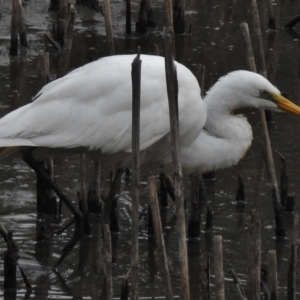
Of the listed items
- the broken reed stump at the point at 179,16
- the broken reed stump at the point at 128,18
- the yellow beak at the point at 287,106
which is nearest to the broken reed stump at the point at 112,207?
the yellow beak at the point at 287,106

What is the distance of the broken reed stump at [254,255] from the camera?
463 cm

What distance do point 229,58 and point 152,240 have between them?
484cm

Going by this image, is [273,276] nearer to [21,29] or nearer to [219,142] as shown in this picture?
[219,142]

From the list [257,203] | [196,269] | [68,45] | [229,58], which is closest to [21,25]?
[229,58]

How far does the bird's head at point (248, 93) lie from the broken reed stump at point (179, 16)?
5.37 meters

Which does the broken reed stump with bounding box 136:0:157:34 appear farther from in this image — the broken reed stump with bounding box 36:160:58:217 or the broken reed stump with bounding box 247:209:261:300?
the broken reed stump with bounding box 247:209:261:300

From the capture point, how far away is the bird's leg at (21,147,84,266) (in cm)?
650

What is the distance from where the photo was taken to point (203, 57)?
448 inches

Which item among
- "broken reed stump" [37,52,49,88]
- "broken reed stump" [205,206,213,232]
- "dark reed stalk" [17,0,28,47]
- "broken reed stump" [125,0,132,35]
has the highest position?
"broken reed stump" [125,0,132,35]

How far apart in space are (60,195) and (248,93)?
136cm

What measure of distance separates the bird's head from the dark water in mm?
921

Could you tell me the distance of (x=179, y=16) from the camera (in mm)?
12031

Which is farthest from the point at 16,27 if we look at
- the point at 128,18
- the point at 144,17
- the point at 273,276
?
the point at 273,276

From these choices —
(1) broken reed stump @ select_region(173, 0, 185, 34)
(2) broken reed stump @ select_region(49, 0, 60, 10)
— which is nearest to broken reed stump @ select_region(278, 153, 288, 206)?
(1) broken reed stump @ select_region(173, 0, 185, 34)
